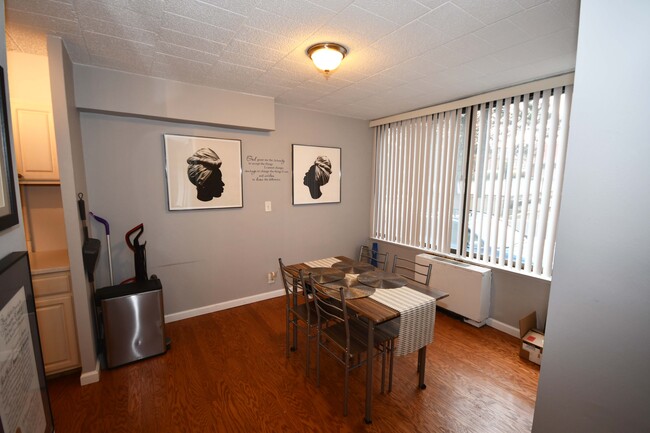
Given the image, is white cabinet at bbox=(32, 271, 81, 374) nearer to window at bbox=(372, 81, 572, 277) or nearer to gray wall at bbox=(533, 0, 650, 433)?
gray wall at bbox=(533, 0, 650, 433)

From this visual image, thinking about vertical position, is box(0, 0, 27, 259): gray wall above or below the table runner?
above

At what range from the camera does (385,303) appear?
185 cm

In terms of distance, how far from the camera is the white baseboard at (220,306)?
9.96 ft

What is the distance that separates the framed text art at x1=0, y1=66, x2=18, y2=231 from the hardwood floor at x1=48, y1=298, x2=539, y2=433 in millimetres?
1561

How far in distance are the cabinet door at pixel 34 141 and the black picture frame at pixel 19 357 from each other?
1.62 meters

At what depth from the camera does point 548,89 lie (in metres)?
2.47

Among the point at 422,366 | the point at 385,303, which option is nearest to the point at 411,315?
the point at 385,303

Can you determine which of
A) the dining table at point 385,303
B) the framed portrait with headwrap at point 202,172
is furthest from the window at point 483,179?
the framed portrait with headwrap at point 202,172

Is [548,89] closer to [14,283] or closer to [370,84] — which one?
[370,84]

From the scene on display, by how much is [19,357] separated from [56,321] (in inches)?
60.7

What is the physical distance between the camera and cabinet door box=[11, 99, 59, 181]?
204cm

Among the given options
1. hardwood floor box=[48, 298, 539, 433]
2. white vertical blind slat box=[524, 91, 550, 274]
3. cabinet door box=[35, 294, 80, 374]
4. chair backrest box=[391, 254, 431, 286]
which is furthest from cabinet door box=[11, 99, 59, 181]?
white vertical blind slat box=[524, 91, 550, 274]

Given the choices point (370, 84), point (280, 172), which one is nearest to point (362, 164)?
point (280, 172)

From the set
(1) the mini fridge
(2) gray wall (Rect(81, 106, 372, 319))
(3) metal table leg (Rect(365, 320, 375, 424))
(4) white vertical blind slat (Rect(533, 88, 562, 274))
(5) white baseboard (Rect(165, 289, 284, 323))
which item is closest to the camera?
(3) metal table leg (Rect(365, 320, 375, 424))
